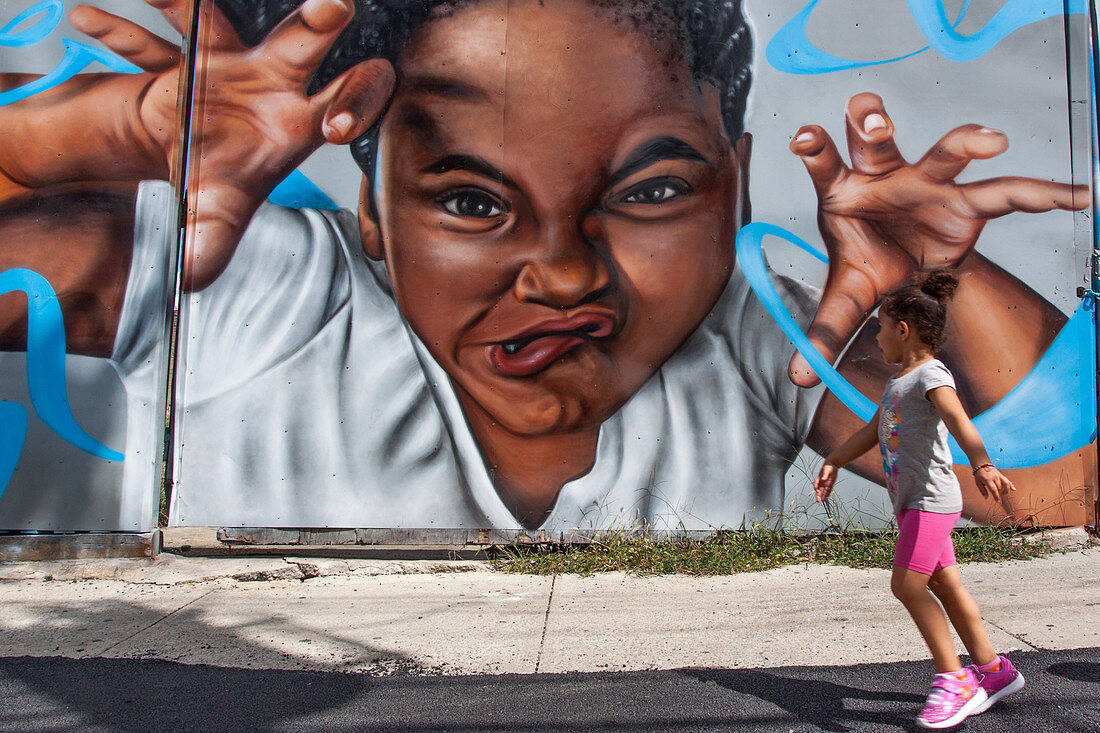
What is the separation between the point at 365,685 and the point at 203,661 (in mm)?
812

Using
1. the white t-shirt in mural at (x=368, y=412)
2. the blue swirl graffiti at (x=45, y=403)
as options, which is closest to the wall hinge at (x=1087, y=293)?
the white t-shirt in mural at (x=368, y=412)

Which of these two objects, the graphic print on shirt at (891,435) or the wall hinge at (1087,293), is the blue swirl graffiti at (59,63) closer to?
the graphic print on shirt at (891,435)

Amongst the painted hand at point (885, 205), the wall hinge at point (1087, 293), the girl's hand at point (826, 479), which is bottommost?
the girl's hand at point (826, 479)

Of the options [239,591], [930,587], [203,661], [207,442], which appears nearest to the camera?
[930,587]

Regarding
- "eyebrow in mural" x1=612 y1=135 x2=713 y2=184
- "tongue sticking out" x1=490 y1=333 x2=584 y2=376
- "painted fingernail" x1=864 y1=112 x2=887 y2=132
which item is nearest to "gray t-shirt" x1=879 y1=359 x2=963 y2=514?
"tongue sticking out" x1=490 y1=333 x2=584 y2=376

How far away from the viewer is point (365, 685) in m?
3.01

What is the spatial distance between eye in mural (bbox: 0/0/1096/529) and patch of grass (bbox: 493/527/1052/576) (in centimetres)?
16

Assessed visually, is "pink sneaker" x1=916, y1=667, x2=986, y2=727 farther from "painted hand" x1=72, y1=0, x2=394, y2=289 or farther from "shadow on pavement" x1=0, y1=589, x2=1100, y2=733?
"painted hand" x1=72, y1=0, x2=394, y2=289

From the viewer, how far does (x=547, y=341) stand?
15.9 feet

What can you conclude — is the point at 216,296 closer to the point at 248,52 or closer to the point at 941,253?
the point at 248,52

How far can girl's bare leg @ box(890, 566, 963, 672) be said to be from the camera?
2.51 m

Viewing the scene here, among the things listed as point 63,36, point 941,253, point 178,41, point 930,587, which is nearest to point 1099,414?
point 941,253

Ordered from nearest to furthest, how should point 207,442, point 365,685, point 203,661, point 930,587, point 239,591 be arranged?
point 930,587 → point 365,685 → point 203,661 → point 239,591 → point 207,442

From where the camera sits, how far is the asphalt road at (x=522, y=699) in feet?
8.55
